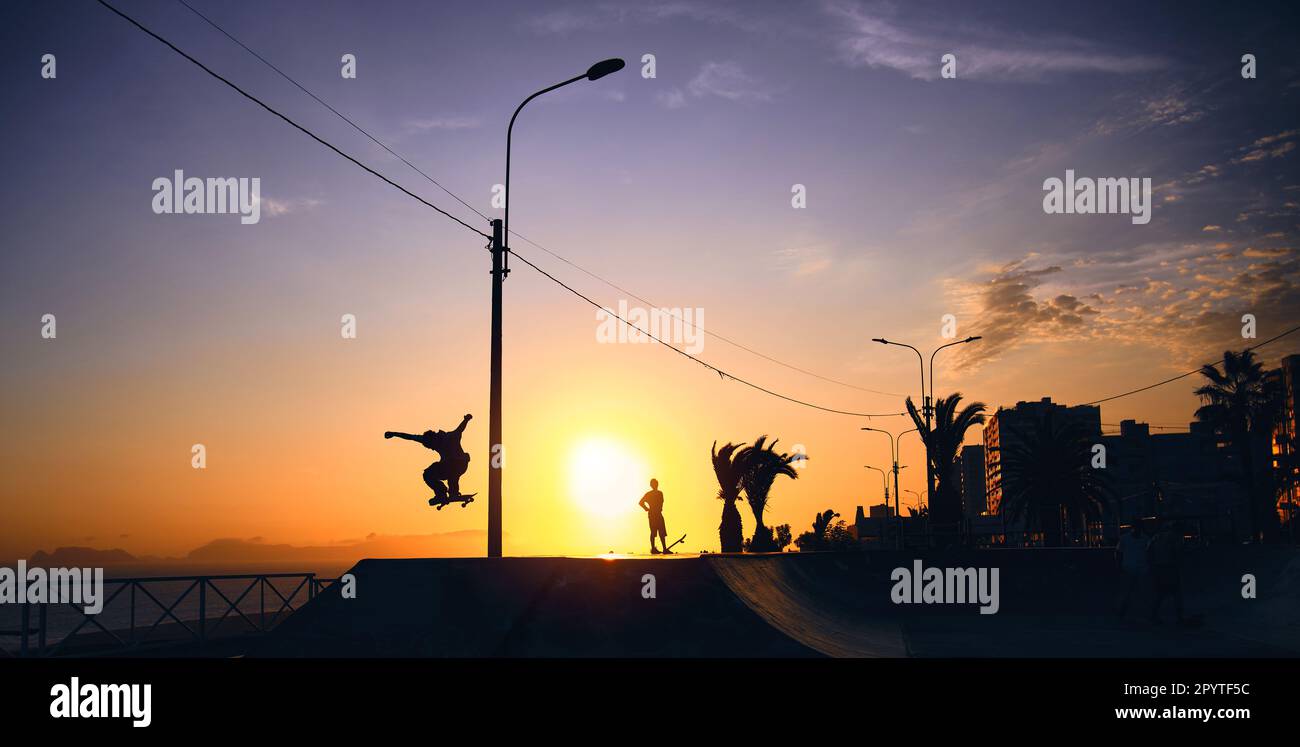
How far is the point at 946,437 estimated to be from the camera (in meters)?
42.2

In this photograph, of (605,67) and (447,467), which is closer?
(447,467)

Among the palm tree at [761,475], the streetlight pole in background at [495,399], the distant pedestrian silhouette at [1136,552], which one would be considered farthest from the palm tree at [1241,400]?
the streetlight pole in background at [495,399]

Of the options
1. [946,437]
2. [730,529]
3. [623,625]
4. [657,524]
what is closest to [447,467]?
[623,625]

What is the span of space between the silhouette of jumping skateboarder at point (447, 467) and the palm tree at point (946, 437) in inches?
1065

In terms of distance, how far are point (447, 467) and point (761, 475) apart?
21268 millimetres

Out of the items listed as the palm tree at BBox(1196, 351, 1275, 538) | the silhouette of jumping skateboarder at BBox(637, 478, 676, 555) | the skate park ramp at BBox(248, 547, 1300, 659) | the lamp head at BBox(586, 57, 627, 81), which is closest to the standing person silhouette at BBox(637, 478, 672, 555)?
the silhouette of jumping skateboarder at BBox(637, 478, 676, 555)

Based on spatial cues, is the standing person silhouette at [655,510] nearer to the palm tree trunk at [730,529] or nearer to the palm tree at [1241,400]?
the palm tree trunk at [730,529]

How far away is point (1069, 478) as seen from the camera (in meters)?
44.1

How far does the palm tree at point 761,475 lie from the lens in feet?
115

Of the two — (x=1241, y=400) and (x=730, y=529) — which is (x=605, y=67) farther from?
(x=1241, y=400)

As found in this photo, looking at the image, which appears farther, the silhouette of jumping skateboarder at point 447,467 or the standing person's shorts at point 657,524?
the standing person's shorts at point 657,524
